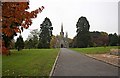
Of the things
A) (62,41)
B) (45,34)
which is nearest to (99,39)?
(45,34)

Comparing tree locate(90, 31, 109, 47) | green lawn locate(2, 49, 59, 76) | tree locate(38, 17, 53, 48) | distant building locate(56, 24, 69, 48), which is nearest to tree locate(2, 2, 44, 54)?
green lawn locate(2, 49, 59, 76)

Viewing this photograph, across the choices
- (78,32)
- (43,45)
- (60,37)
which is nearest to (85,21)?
(78,32)

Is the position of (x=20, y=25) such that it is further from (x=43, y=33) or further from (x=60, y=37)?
(x=60, y=37)

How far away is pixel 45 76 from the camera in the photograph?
14.7 metres

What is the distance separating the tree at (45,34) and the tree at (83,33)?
48.5 feet

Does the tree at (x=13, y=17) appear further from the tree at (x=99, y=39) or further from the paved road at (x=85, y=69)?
the tree at (x=99, y=39)

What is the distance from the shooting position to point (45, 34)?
117m

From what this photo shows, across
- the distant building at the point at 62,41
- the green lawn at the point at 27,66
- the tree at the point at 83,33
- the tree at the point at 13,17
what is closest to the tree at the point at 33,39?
the tree at the point at 83,33

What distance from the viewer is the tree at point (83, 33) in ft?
336

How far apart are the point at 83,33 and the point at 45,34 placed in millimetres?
20789

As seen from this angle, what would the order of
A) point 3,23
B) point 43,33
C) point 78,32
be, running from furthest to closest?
point 43,33 < point 78,32 < point 3,23

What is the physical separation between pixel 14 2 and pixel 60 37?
522ft

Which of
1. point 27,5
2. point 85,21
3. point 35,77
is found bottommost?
point 35,77

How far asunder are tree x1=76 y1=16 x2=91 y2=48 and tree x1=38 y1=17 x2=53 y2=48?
14.8 m
